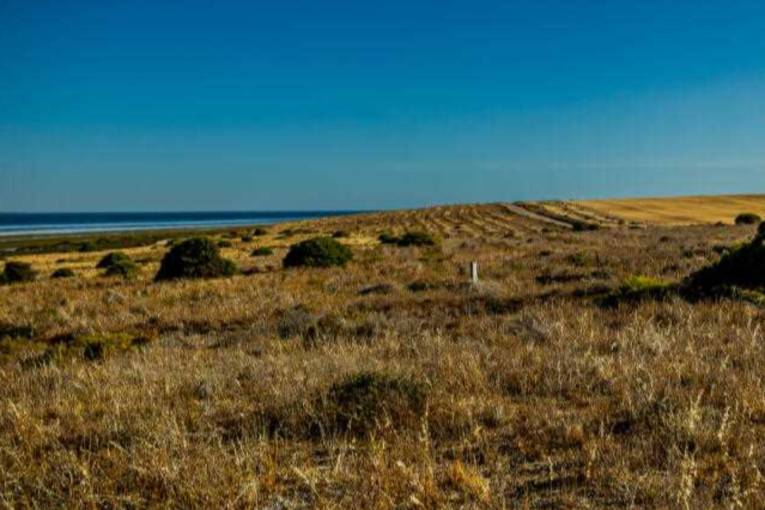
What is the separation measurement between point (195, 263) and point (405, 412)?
18.5 m

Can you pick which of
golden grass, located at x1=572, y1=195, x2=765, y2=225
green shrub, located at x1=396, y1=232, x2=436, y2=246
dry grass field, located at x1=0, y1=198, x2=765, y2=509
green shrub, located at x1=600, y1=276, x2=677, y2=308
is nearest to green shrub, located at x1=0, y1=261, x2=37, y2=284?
green shrub, located at x1=396, y1=232, x2=436, y2=246

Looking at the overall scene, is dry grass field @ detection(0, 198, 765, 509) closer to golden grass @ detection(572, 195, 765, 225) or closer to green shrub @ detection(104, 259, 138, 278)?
green shrub @ detection(104, 259, 138, 278)

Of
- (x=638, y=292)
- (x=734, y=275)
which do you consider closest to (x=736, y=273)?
(x=734, y=275)

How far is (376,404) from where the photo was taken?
17.0 feet

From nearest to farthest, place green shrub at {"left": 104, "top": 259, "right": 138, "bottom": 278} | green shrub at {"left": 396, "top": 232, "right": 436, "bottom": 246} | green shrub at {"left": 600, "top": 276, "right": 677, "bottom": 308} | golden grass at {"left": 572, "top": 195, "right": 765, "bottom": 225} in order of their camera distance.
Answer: green shrub at {"left": 600, "top": 276, "right": 677, "bottom": 308} → green shrub at {"left": 104, "top": 259, "right": 138, "bottom": 278} → green shrub at {"left": 396, "top": 232, "right": 436, "bottom": 246} → golden grass at {"left": 572, "top": 195, "right": 765, "bottom": 225}

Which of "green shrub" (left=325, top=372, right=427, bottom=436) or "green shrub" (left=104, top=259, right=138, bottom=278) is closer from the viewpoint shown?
"green shrub" (left=325, top=372, right=427, bottom=436)

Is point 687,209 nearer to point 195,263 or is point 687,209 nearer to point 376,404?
point 195,263

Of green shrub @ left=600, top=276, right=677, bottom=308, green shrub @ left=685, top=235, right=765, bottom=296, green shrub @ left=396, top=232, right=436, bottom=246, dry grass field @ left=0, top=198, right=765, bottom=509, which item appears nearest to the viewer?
dry grass field @ left=0, top=198, right=765, bottom=509

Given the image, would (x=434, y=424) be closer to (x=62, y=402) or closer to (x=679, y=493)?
(x=679, y=493)

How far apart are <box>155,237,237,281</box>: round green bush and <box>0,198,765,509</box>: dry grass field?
35.9 ft

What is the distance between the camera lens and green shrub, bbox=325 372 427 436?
4.95 meters

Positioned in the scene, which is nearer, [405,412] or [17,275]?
[405,412]

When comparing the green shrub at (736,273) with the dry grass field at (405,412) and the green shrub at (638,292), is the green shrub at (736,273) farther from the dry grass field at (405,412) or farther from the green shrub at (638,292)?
the dry grass field at (405,412)

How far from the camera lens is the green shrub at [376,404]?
16.3 feet
